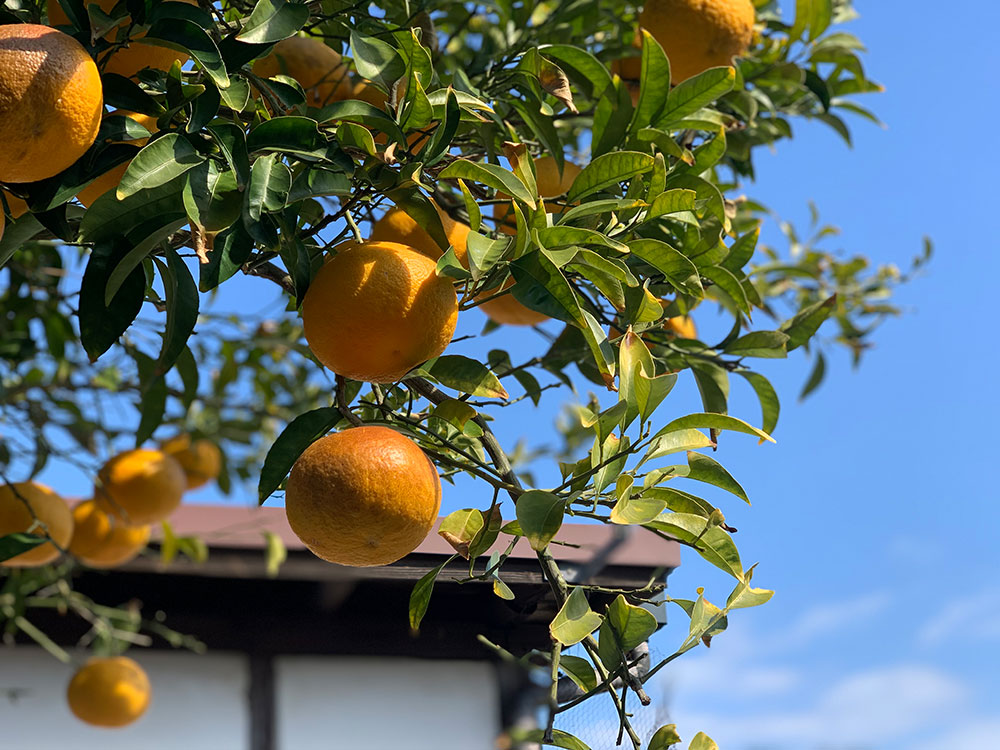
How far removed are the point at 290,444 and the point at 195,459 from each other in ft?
5.93

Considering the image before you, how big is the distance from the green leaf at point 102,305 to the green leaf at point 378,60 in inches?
12.0

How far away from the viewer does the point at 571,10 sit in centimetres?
174

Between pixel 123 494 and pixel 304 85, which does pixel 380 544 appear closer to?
pixel 304 85

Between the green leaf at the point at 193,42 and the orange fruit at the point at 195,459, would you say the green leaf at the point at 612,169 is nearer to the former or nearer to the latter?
the green leaf at the point at 193,42

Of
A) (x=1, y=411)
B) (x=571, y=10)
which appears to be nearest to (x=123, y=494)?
(x=1, y=411)

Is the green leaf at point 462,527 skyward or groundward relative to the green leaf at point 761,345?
groundward

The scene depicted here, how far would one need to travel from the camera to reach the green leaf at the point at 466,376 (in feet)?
3.52

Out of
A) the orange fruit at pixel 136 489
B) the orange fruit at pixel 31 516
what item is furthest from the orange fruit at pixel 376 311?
the orange fruit at pixel 136 489

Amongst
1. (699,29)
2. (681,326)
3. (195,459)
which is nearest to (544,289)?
(681,326)

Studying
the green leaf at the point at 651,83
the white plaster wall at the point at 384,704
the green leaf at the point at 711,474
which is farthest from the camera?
the white plaster wall at the point at 384,704

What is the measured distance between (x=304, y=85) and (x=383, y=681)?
2071 millimetres

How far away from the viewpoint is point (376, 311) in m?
0.95

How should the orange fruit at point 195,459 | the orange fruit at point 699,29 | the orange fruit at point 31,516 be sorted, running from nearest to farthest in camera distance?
1. the orange fruit at point 699,29
2. the orange fruit at point 31,516
3. the orange fruit at point 195,459

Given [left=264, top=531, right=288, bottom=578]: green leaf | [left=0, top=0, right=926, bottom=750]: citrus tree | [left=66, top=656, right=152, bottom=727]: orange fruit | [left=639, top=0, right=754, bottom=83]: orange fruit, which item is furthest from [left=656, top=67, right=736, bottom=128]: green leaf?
[left=66, top=656, right=152, bottom=727]: orange fruit
